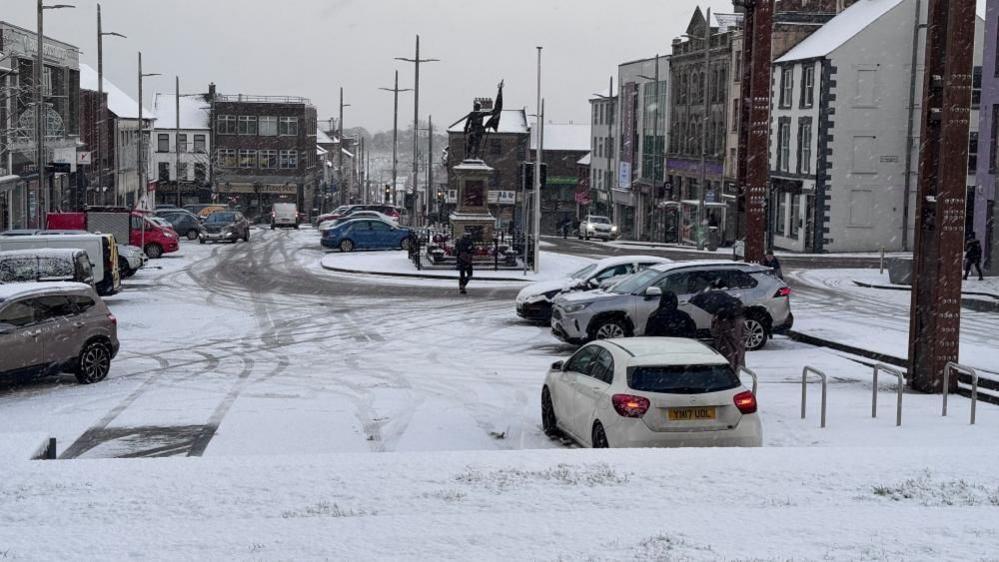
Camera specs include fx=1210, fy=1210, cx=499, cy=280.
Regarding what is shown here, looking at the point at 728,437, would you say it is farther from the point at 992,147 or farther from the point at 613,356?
the point at 992,147

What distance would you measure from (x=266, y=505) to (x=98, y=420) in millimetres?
7406

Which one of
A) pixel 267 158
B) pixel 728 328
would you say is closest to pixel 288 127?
pixel 267 158

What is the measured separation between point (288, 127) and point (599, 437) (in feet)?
294

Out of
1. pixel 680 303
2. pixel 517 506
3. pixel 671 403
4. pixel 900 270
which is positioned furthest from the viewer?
pixel 900 270

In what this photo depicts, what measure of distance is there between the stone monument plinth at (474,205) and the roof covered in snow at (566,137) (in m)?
70.9

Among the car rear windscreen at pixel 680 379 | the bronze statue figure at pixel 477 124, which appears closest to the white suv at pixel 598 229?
the bronze statue figure at pixel 477 124

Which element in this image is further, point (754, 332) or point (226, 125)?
point (226, 125)

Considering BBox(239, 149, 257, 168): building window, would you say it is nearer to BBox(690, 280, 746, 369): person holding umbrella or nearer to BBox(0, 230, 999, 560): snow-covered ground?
BBox(0, 230, 999, 560): snow-covered ground

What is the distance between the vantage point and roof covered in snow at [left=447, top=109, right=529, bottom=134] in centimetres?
10738

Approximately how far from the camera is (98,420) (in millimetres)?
15492

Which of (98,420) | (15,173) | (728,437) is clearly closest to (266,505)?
(728,437)

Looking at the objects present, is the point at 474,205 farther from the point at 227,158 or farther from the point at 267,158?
the point at 227,158

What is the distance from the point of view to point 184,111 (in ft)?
332

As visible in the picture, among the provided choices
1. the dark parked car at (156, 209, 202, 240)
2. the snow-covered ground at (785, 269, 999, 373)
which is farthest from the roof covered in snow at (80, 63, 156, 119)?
the snow-covered ground at (785, 269, 999, 373)
